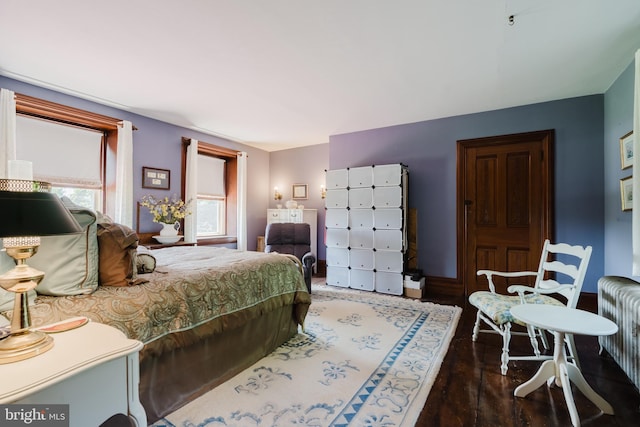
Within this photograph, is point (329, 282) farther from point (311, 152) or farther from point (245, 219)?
point (311, 152)

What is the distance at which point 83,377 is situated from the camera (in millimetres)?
850

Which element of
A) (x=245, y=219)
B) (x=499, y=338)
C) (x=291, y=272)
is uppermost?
(x=245, y=219)

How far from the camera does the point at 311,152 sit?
5.99 metres

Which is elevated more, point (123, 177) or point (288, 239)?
point (123, 177)

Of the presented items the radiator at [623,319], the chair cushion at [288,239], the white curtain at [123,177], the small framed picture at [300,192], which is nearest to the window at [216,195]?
the small framed picture at [300,192]

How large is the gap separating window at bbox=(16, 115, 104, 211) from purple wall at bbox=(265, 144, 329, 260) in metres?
3.16

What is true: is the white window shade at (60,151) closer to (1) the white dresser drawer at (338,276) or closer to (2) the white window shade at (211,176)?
(2) the white window shade at (211,176)

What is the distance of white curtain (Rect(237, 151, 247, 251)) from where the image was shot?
5578 millimetres

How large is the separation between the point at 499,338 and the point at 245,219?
14.4ft

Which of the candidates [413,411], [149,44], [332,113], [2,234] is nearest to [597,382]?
[413,411]

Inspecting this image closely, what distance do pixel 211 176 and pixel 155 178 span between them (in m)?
1.26

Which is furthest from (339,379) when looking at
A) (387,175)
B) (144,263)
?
(387,175)

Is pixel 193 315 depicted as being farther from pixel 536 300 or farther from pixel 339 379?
pixel 536 300

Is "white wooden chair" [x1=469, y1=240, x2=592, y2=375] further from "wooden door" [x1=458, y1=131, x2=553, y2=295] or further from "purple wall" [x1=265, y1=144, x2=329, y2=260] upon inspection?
"purple wall" [x1=265, y1=144, x2=329, y2=260]
